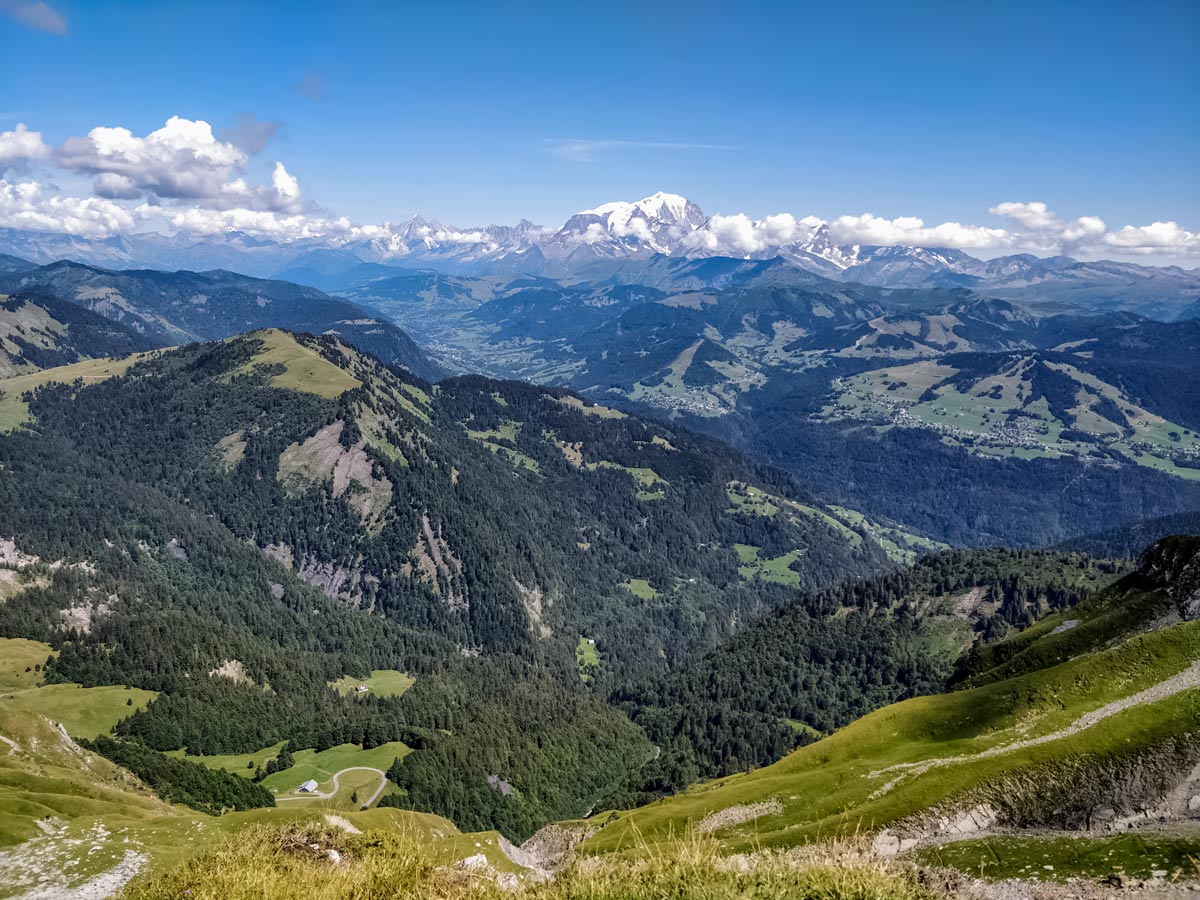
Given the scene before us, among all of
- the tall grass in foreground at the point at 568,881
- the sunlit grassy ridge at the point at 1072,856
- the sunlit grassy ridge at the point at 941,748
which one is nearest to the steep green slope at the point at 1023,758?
the sunlit grassy ridge at the point at 941,748

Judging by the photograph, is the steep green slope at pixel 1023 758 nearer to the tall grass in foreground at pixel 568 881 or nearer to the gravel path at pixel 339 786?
the tall grass in foreground at pixel 568 881

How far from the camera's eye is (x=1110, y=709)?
72.1 m

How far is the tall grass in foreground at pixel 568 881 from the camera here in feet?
111

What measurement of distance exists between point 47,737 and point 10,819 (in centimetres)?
7104

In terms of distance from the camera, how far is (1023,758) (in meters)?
67.3

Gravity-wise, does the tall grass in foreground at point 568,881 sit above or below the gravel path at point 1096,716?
above

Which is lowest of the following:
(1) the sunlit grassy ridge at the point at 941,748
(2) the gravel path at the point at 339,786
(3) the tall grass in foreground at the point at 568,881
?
(2) the gravel path at the point at 339,786

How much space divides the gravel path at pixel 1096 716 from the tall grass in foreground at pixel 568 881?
34930 millimetres

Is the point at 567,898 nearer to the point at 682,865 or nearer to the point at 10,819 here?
the point at 682,865

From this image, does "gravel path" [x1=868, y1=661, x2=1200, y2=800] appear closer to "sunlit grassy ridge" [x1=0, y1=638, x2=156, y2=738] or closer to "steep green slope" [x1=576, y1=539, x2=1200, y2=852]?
"steep green slope" [x1=576, y1=539, x2=1200, y2=852]

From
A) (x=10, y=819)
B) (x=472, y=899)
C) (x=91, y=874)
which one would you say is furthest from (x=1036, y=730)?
(x=10, y=819)

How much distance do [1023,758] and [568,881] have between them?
50.0 meters

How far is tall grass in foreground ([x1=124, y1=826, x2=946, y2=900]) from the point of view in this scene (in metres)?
33.8

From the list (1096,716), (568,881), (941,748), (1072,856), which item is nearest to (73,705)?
(568,881)
